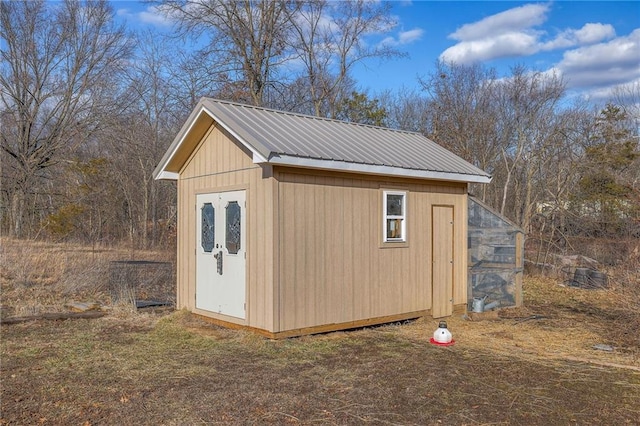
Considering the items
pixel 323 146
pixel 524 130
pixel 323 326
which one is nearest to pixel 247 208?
pixel 323 146

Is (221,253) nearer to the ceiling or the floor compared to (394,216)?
nearer to the floor

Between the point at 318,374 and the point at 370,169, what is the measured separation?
3235mm

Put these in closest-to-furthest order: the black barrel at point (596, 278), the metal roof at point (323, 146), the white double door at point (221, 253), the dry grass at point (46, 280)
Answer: the metal roof at point (323, 146), the white double door at point (221, 253), the dry grass at point (46, 280), the black barrel at point (596, 278)

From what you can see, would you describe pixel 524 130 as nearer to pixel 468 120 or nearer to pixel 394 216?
pixel 468 120

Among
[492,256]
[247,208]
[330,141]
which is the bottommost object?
[492,256]

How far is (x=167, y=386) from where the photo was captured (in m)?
5.38

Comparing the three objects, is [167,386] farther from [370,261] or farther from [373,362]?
[370,261]

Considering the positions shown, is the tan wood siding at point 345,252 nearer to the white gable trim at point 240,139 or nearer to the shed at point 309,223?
the shed at point 309,223

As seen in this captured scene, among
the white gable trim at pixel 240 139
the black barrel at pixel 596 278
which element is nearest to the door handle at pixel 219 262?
the white gable trim at pixel 240 139

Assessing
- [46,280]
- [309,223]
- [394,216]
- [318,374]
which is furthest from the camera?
[46,280]

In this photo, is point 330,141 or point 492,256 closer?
point 330,141

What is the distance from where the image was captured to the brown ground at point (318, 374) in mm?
4605

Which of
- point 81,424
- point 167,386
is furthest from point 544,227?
point 81,424

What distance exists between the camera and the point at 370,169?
799cm
